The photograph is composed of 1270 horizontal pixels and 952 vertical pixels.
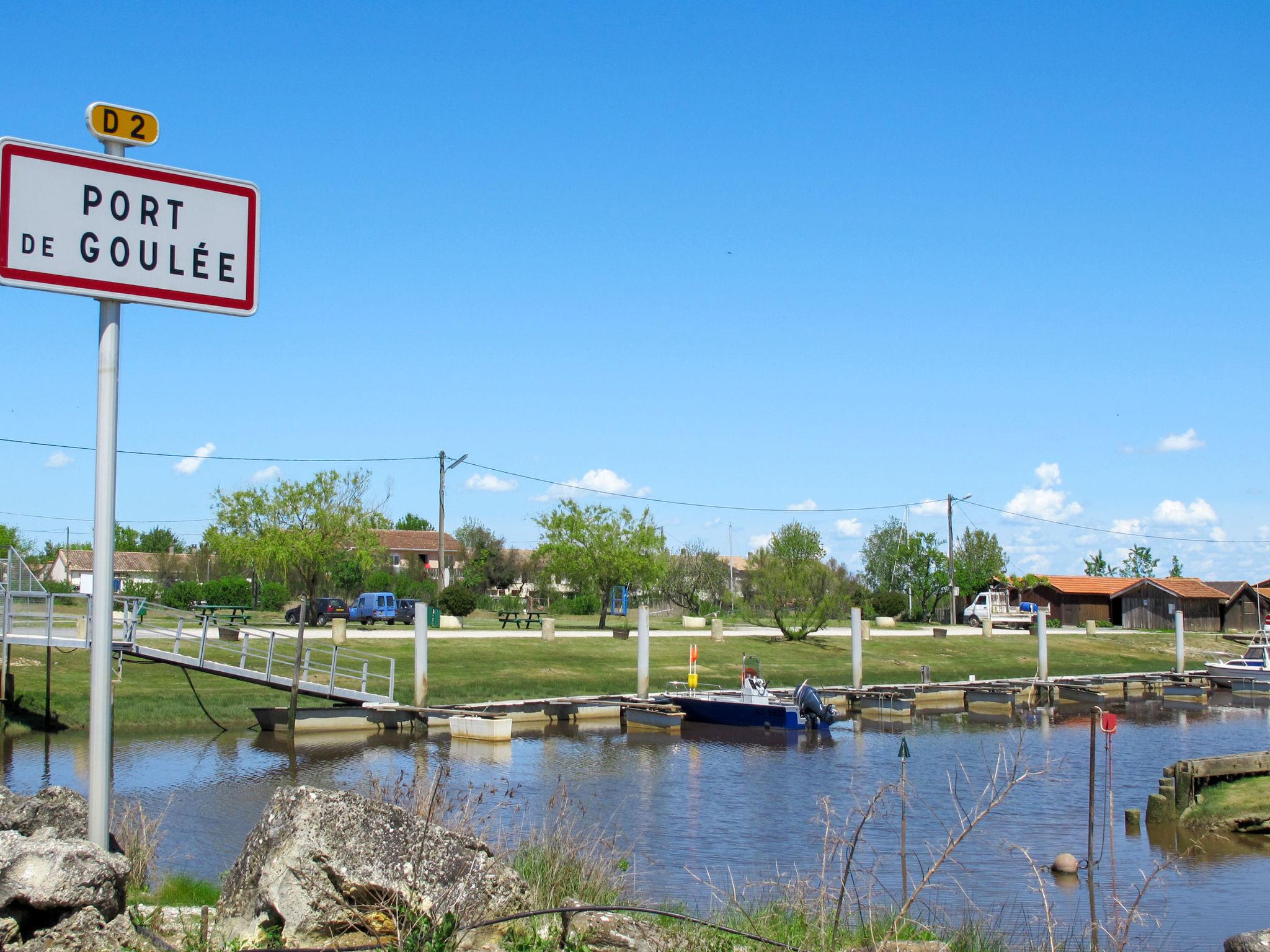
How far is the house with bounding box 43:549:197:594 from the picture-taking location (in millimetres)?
90688

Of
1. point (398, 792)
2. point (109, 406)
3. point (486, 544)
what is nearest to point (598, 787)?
point (398, 792)

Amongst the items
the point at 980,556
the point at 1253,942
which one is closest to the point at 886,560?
the point at 980,556

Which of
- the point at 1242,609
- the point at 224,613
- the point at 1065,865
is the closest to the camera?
the point at 1065,865

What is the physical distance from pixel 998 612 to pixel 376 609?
4327 cm

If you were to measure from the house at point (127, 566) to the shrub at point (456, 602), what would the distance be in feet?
99.3

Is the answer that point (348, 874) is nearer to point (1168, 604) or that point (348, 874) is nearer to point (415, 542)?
point (1168, 604)

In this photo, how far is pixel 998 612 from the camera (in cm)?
8106

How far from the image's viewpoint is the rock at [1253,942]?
768 centimetres

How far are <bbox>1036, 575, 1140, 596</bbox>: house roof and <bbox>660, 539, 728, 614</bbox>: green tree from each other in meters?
26.0

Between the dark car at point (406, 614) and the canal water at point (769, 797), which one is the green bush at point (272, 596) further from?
the canal water at point (769, 797)

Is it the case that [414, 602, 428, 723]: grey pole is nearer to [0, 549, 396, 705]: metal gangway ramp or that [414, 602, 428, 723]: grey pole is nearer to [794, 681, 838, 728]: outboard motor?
[0, 549, 396, 705]: metal gangway ramp

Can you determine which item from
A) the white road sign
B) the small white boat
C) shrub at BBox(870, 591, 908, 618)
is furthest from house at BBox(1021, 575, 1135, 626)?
the white road sign

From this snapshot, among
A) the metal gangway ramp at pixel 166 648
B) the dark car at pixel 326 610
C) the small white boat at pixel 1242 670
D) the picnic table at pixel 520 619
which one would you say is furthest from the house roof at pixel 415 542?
the metal gangway ramp at pixel 166 648

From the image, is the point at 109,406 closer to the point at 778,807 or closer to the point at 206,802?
the point at 206,802
